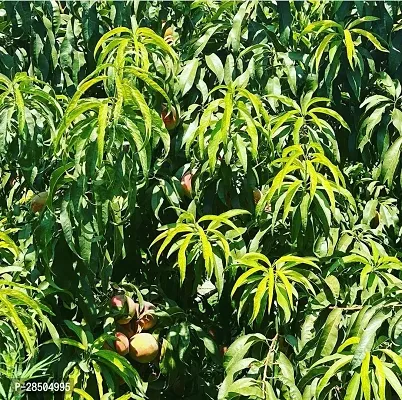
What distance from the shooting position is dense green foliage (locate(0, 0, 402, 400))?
5.80 feet

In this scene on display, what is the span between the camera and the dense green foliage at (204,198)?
177 centimetres

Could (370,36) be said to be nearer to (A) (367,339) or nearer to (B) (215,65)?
(B) (215,65)

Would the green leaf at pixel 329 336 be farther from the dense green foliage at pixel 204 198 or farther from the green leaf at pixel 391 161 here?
the green leaf at pixel 391 161

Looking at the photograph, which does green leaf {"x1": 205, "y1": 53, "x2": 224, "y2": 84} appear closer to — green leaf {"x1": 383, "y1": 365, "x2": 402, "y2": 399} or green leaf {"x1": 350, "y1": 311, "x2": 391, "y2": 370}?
green leaf {"x1": 350, "y1": 311, "x2": 391, "y2": 370}

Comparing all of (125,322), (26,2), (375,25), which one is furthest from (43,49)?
(375,25)

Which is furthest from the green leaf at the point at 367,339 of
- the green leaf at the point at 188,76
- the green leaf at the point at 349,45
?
the green leaf at the point at 188,76

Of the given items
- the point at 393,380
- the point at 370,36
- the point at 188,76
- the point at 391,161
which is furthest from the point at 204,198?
the point at 393,380

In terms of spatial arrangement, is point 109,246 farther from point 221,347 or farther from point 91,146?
point 221,347

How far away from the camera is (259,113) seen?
6.50ft

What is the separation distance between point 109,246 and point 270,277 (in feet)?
1.58

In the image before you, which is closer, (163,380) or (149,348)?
(149,348)

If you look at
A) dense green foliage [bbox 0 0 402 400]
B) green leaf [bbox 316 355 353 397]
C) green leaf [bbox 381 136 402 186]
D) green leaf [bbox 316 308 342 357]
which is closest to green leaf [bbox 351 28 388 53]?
dense green foliage [bbox 0 0 402 400]

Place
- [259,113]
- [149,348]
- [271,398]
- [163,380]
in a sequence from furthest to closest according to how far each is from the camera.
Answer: [163,380] < [149,348] < [259,113] < [271,398]

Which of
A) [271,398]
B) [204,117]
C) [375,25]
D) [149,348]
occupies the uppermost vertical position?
[375,25]
